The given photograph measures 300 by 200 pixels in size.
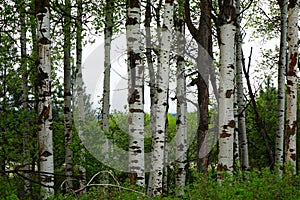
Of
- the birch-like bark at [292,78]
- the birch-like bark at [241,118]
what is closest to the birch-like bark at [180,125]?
the birch-like bark at [241,118]

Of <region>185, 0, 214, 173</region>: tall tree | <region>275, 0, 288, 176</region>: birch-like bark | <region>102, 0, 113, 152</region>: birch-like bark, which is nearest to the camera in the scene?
<region>185, 0, 214, 173</region>: tall tree

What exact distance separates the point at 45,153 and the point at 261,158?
1492 cm

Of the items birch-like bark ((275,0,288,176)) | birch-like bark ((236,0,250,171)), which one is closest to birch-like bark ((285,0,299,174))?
birch-like bark ((275,0,288,176))

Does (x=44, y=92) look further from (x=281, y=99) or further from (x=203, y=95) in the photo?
(x=281, y=99)

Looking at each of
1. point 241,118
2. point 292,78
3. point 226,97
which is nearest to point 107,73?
point 241,118

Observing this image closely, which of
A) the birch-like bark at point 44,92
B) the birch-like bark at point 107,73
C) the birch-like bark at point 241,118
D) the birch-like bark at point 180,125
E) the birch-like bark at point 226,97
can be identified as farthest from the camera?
the birch-like bark at point 107,73

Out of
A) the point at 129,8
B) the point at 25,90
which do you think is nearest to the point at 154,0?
the point at 25,90

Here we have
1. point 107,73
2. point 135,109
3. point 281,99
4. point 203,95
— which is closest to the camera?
point 135,109

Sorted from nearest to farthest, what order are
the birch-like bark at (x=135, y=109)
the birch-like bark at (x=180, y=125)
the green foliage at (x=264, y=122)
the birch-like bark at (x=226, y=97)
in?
the birch-like bark at (x=226, y=97) → the birch-like bark at (x=135, y=109) → the birch-like bark at (x=180, y=125) → the green foliage at (x=264, y=122)

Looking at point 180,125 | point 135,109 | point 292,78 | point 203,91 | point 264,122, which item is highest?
point 292,78

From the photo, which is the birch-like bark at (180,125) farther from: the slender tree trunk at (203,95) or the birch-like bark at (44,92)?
the birch-like bark at (44,92)

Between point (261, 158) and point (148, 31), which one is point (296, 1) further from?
point (261, 158)

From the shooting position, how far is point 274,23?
53.6 ft

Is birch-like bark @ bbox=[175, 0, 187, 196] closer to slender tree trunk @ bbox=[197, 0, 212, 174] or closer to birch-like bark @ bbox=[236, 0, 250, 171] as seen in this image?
birch-like bark @ bbox=[236, 0, 250, 171]
